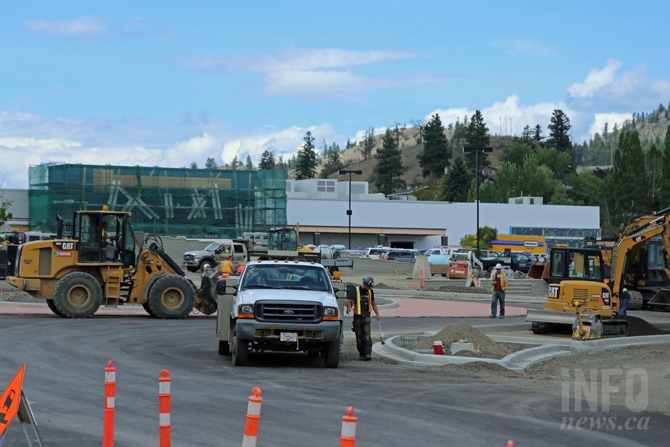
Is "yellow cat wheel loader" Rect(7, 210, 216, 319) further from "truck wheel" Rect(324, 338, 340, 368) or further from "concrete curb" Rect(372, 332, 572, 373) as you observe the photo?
"truck wheel" Rect(324, 338, 340, 368)

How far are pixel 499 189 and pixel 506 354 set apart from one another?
12208 cm

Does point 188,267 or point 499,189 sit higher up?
point 499,189

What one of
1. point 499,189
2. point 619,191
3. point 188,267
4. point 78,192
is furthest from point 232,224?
point 499,189

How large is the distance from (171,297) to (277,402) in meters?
15.1

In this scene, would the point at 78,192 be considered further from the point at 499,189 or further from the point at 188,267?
Answer: the point at 499,189

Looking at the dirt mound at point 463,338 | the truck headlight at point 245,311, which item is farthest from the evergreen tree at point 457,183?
the truck headlight at point 245,311

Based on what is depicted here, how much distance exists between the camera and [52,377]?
1470 cm

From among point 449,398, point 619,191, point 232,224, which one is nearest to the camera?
point 449,398

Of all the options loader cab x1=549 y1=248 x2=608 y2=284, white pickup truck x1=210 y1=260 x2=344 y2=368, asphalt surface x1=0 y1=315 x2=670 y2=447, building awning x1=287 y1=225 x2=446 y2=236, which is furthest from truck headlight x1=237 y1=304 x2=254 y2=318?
building awning x1=287 y1=225 x2=446 y2=236

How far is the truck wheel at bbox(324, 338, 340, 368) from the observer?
1659 centimetres

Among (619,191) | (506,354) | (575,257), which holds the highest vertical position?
(619,191)

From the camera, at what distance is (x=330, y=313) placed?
53.3 feet

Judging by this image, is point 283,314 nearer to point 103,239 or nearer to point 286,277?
point 286,277

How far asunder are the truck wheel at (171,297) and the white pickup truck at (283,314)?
958 cm
